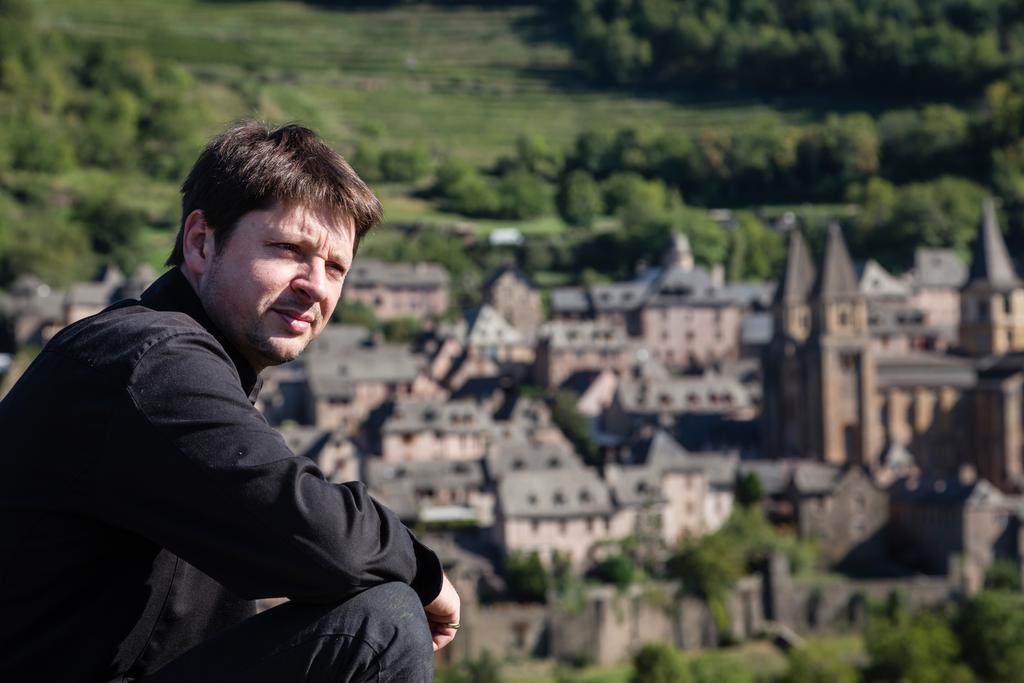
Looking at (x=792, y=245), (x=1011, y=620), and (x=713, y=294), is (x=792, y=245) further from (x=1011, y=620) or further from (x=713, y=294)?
(x=1011, y=620)

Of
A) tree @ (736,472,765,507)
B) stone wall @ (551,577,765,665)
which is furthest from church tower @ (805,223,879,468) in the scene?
stone wall @ (551,577,765,665)

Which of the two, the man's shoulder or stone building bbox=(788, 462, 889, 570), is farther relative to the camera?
stone building bbox=(788, 462, 889, 570)

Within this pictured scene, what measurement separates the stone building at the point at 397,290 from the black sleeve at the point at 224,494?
250 feet

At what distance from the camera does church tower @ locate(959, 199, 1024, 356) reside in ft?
224

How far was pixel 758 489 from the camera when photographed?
185 feet

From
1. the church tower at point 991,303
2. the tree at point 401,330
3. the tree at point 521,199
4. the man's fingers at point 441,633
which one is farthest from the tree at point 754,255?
the man's fingers at point 441,633

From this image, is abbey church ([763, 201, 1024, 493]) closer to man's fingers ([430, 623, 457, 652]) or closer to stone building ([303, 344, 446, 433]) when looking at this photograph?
stone building ([303, 344, 446, 433])

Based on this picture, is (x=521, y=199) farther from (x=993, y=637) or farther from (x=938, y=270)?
(x=993, y=637)

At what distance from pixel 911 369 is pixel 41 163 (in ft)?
148

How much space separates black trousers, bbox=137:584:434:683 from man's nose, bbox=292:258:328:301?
2.60 feet

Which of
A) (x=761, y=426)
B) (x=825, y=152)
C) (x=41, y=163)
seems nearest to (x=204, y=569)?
(x=761, y=426)

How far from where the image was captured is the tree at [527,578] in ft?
164

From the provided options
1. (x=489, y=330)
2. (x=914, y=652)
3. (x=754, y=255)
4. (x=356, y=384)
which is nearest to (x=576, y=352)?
(x=489, y=330)

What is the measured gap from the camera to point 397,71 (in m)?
131
